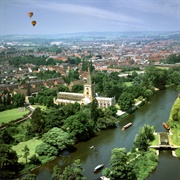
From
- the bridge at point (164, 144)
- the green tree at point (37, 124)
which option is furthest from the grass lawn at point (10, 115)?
the bridge at point (164, 144)

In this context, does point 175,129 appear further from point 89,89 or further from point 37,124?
point 37,124

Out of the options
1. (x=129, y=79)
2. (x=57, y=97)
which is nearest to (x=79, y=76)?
(x=129, y=79)

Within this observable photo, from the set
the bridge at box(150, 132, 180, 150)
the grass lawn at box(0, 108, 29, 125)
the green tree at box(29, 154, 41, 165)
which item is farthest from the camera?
the grass lawn at box(0, 108, 29, 125)

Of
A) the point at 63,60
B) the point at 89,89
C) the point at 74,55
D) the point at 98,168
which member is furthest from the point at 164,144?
the point at 74,55

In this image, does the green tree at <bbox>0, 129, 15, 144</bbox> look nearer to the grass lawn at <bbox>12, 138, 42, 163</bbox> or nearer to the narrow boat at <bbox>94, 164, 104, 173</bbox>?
the grass lawn at <bbox>12, 138, 42, 163</bbox>

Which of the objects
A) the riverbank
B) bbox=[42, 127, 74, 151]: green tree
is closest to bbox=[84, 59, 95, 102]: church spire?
the riverbank

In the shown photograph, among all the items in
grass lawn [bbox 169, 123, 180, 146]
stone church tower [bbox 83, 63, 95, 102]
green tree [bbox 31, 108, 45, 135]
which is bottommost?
grass lawn [bbox 169, 123, 180, 146]
